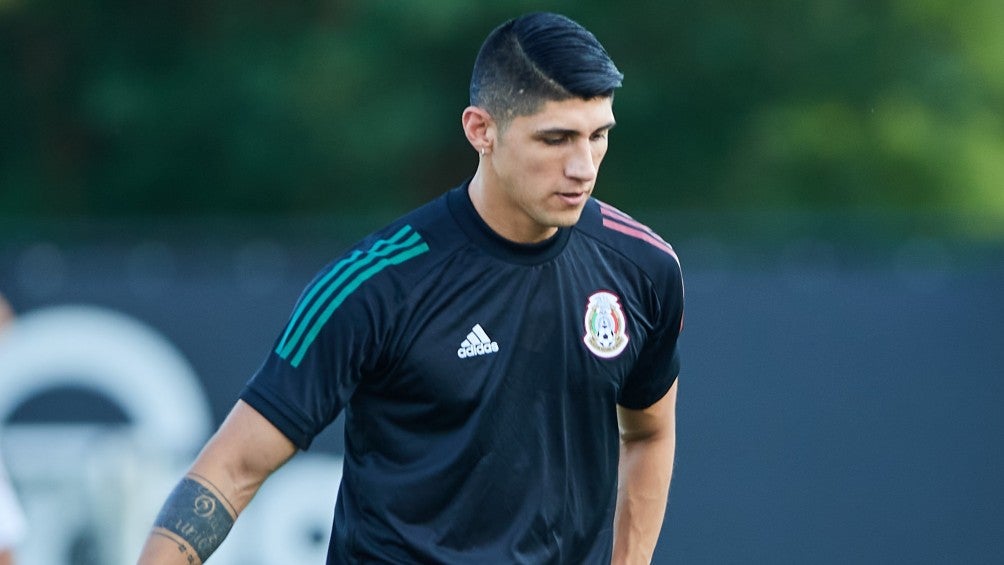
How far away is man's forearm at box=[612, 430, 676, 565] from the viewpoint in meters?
4.66

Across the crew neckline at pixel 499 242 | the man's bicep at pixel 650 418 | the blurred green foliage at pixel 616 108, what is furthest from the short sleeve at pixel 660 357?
the blurred green foliage at pixel 616 108

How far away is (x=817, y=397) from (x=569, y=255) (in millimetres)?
4405

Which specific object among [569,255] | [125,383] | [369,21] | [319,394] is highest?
[369,21]

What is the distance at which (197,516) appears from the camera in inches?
155

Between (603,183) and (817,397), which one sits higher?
(603,183)

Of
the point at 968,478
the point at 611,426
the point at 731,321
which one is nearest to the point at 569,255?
the point at 611,426

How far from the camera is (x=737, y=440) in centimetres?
840

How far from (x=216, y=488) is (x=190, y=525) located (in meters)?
0.10

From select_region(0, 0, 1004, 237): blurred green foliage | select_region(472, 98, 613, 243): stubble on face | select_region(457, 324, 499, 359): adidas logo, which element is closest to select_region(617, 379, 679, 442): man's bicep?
select_region(457, 324, 499, 359): adidas logo

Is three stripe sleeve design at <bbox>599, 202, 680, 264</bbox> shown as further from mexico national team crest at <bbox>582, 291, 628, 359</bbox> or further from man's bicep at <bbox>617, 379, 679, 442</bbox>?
man's bicep at <bbox>617, 379, 679, 442</bbox>

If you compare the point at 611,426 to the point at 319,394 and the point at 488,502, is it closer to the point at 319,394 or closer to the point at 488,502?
the point at 488,502

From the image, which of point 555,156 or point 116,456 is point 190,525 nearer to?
point 555,156

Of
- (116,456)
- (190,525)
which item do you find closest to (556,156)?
(190,525)

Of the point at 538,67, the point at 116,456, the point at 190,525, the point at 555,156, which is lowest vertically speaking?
the point at 116,456
